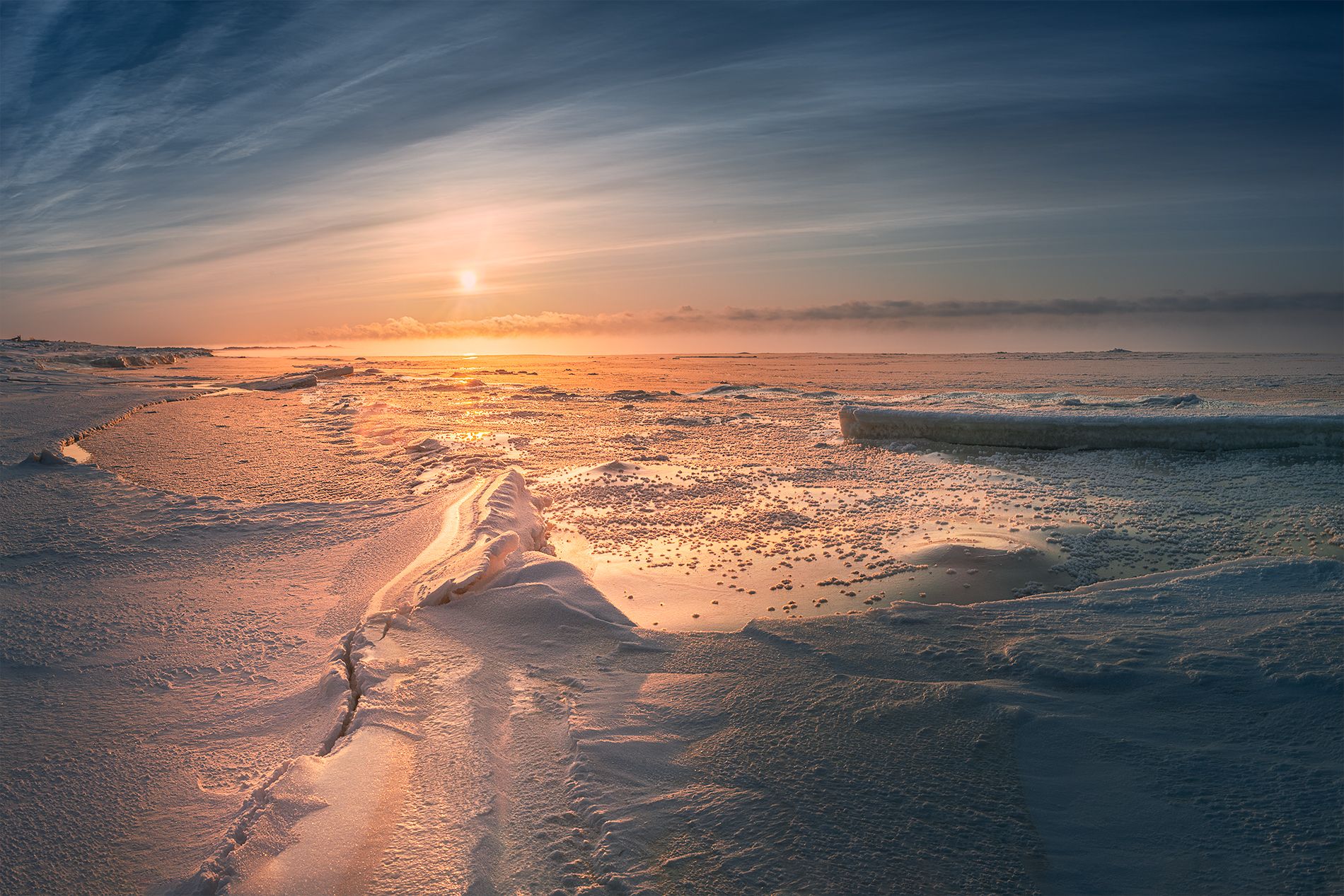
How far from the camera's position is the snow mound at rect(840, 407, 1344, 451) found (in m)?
7.06

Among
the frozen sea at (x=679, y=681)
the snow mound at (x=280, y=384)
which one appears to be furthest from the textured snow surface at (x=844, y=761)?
the snow mound at (x=280, y=384)

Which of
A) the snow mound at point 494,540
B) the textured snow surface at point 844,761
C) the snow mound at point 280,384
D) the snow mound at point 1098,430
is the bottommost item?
the textured snow surface at point 844,761

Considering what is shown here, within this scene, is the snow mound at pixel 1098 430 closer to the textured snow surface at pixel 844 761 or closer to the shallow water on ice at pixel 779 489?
the shallow water on ice at pixel 779 489

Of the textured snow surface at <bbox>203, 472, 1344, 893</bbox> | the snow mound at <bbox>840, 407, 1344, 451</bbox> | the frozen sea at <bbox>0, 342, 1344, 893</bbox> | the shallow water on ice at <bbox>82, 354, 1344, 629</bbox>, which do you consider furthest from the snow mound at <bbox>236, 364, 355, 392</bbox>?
the textured snow surface at <bbox>203, 472, 1344, 893</bbox>

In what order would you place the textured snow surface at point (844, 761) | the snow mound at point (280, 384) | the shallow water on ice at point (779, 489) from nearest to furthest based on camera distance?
the textured snow surface at point (844, 761) < the shallow water on ice at point (779, 489) < the snow mound at point (280, 384)

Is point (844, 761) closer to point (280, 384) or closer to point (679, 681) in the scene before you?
point (679, 681)

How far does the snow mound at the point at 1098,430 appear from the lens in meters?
7.06

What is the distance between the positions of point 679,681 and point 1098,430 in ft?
23.6

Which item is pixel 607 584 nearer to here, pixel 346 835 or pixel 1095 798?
pixel 346 835

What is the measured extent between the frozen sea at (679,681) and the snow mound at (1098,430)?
0.07 m

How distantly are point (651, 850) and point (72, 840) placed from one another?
1.81 m

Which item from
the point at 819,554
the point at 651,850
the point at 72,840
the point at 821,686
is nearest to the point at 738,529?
the point at 819,554

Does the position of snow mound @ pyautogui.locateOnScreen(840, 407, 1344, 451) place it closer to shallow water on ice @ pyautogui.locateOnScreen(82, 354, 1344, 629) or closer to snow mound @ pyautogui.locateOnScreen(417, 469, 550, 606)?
shallow water on ice @ pyautogui.locateOnScreen(82, 354, 1344, 629)

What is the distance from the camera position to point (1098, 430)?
8.04 meters
